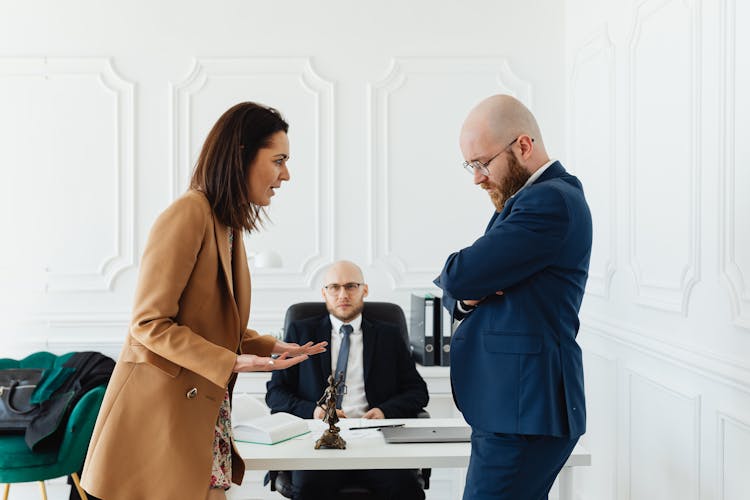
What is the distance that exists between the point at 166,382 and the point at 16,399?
2.06 meters

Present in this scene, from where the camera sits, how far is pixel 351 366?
11.0 ft

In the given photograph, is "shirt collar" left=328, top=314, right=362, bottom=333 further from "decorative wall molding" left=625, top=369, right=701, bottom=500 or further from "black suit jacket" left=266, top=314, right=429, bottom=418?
"decorative wall molding" left=625, top=369, right=701, bottom=500

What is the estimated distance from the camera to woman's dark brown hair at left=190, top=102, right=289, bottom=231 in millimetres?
1787

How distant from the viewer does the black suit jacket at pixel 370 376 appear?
3170mm

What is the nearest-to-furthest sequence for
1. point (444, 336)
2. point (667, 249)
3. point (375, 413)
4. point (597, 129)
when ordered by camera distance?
1. point (667, 249)
2. point (375, 413)
3. point (597, 129)
4. point (444, 336)

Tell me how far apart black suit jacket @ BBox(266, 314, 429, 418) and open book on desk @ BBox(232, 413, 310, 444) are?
67cm

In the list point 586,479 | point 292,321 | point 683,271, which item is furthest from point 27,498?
point 683,271

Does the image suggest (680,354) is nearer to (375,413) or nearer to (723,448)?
(723,448)

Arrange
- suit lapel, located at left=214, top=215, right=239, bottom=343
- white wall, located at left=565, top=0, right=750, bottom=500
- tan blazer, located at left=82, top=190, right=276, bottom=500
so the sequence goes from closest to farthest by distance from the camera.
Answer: tan blazer, located at left=82, top=190, right=276, bottom=500 → suit lapel, located at left=214, top=215, right=239, bottom=343 → white wall, located at left=565, top=0, right=750, bottom=500

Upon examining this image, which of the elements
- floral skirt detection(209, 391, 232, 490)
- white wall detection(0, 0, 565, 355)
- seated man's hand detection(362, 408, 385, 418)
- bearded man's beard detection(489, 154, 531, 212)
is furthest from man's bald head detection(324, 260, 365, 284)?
floral skirt detection(209, 391, 232, 490)

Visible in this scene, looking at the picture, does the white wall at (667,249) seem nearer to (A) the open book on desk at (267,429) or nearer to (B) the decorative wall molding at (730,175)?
(B) the decorative wall molding at (730,175)

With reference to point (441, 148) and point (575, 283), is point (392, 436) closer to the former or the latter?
point (575, 283)

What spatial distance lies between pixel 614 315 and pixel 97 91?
3.13 m

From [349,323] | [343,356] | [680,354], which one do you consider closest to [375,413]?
[343,356]
